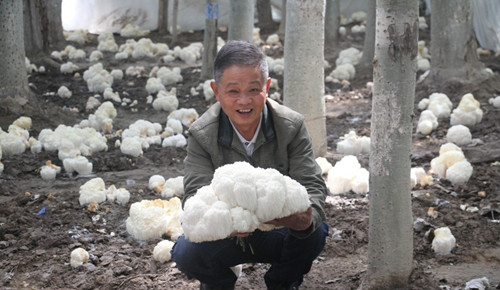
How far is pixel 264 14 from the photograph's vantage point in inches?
590

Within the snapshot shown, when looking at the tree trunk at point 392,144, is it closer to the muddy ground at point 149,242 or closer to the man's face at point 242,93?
the muddy ground at point 149,242

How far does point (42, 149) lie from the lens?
675 cm

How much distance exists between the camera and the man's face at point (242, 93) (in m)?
3.16

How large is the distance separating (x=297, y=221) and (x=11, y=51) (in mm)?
5730

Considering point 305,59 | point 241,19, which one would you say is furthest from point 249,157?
point 241,19

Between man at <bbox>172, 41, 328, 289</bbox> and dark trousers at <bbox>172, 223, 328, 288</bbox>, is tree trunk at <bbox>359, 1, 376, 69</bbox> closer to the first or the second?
Answer: man at <bbox>172, 41, 328, 289</bbox>

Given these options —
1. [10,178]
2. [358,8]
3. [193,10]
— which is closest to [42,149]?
[10,178]

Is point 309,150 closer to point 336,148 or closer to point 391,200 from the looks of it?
point 391,200

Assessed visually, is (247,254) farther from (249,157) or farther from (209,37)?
(209,37)

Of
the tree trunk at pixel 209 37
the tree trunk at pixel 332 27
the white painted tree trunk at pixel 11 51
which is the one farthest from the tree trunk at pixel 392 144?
the tree trunk at pixel 332 27

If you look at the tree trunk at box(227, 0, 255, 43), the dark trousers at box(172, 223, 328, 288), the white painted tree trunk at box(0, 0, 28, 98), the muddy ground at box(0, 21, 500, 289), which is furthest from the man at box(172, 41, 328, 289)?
the tree trunk at box(227, 0, 255, 43)

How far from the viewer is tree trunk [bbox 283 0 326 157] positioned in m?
5.87

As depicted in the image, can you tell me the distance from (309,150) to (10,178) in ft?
11.7

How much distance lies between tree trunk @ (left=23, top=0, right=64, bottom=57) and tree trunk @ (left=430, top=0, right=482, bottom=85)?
6921 mm
